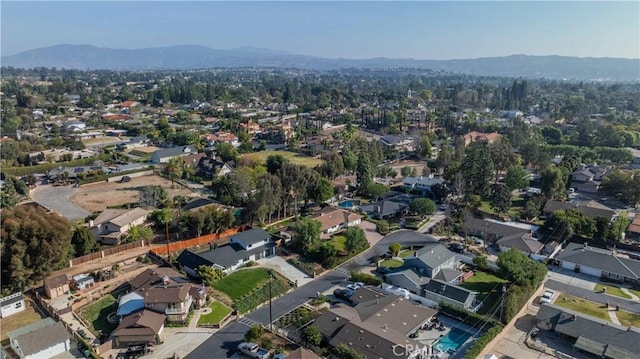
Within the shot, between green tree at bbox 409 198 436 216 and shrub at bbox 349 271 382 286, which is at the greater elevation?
green tree at bbox 409 198 436 216

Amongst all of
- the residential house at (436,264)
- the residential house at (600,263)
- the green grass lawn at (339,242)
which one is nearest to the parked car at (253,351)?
the residential house at (436,264)

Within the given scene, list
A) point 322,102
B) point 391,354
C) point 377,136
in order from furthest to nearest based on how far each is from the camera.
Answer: point 322,102 < point 377,136 < point 391,354

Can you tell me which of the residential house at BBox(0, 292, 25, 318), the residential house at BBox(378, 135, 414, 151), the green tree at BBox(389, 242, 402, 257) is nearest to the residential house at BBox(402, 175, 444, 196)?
the green tree at BBox(389, 242, 402, 257)

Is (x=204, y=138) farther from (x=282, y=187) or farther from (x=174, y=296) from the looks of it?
(x=174, y=296)

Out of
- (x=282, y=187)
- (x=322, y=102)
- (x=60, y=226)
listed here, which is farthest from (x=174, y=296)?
(x=322, y=102)

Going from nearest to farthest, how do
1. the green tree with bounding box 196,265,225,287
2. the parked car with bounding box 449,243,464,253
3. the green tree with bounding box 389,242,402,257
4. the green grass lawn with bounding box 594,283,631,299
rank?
the green grass lawn with bounding box 594,283,631,299 → the green tree with bounding box 196,265,225,287 → the green tree with bounding box 389,242,402,257 → the parked car with bounding box 449,243,464,253

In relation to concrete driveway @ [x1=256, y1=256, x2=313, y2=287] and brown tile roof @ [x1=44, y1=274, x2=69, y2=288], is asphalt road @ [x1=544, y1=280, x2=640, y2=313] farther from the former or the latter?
brown tile roof @ [x1=44, y1=274, x2=69, y2=288]

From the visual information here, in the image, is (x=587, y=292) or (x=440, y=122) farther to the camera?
(x=440, y=122)
